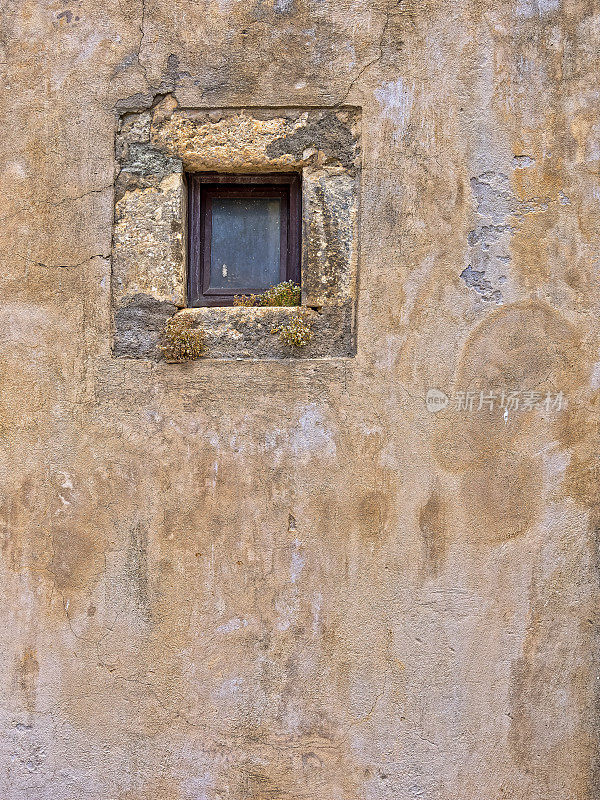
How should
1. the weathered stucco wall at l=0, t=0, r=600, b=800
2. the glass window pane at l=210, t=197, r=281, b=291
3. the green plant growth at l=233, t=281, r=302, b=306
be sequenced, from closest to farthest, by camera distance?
the weathered stucco wall at l=0, t=0, r=600, b=800, the green plant growth at l=233, t=281, r=302, b=306, the glass window pane at l=210, t=197, r=281, b=291

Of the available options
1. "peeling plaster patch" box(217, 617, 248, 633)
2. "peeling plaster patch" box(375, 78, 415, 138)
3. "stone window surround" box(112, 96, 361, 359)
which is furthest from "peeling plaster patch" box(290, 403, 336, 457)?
"peeling plaster patch" box(375, 78, 415, 138)

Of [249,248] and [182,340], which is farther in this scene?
[249,248]

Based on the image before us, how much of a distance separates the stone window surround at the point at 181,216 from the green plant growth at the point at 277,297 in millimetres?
74

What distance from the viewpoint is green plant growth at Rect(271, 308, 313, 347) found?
260 centimetres

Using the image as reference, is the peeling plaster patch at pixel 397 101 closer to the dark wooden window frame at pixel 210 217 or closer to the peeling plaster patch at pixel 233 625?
the dark wooden window frame at pixel 210 217

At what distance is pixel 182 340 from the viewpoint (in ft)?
8.51

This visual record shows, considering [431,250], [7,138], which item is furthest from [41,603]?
[431,250]

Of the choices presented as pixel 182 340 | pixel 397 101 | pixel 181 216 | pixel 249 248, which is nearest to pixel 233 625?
pixel 182 340

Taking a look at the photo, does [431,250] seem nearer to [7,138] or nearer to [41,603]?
[7,138]

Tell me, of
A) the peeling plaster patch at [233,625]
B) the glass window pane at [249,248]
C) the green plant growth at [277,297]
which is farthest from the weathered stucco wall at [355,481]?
the glass window pane at [249,248]

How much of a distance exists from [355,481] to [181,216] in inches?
Result: 57.5

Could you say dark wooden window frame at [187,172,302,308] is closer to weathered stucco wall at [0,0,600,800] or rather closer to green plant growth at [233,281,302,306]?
green plant growth at [233,281,302,306]

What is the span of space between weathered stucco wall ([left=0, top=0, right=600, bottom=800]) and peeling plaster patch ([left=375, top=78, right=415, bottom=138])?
0.01m

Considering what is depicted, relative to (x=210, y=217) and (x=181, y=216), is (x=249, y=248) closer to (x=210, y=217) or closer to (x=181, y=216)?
(x=210, y=217)
